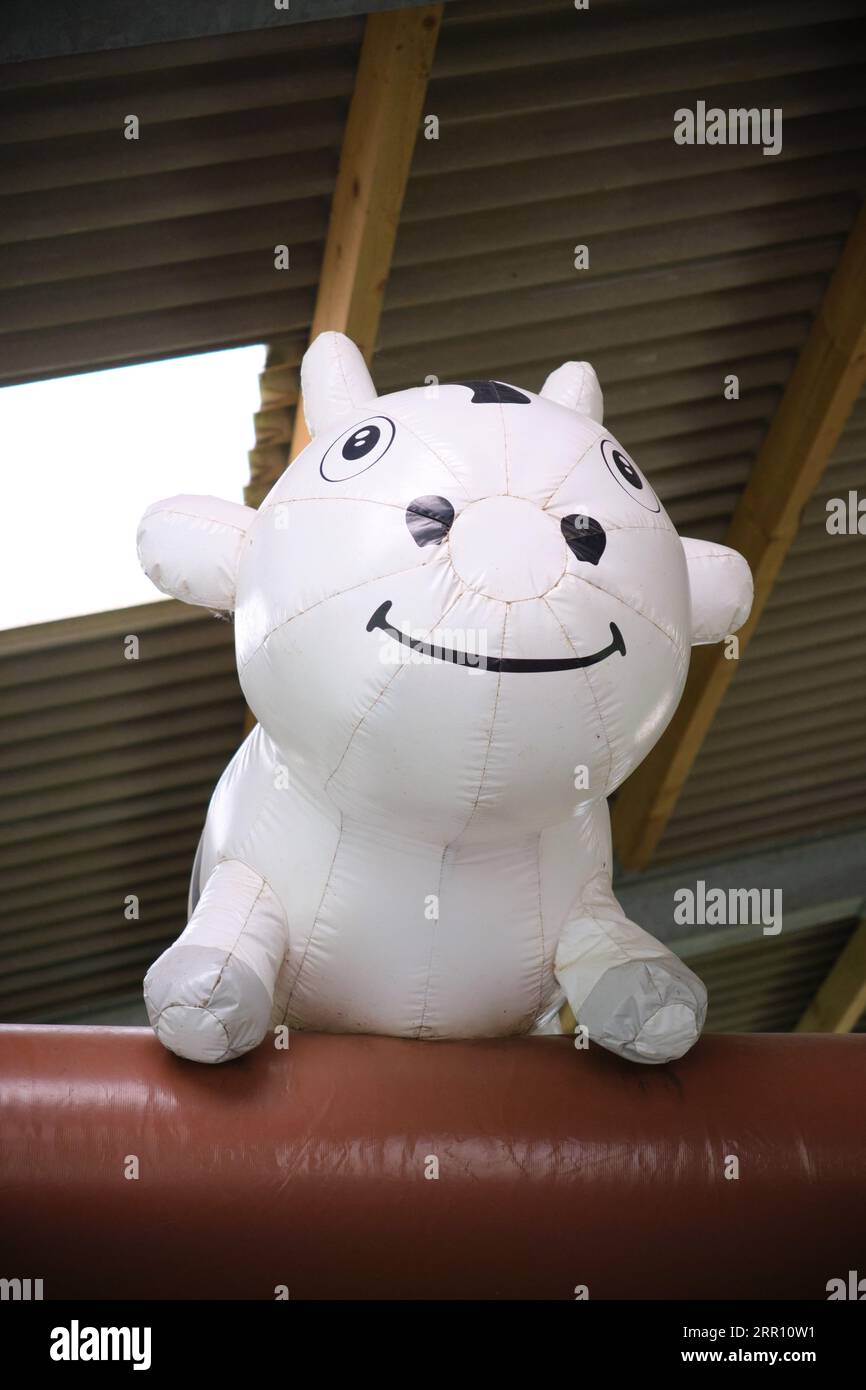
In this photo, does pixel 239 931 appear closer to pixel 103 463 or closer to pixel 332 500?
pixel 332 500

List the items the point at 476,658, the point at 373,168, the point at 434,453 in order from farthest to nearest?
the point at 373,168 → the point at 434,453 → the point at 476,658

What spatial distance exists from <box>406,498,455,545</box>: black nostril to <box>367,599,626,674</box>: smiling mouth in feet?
0.29

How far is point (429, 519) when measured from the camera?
5.83 feet

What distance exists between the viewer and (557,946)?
2.06 metres

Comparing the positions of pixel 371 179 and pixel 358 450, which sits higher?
pixel 371 179

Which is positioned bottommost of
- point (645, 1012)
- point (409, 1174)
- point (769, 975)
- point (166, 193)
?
point (409, 1174)

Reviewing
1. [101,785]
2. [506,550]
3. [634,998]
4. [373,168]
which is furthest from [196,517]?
[101,785]

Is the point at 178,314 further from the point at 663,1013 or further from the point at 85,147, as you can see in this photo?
the point at 663,1013

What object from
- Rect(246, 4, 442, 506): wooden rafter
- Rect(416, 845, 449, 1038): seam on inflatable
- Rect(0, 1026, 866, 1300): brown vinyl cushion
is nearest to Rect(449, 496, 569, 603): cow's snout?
Rect(416, 845, 449, 1038): seam on inflatable

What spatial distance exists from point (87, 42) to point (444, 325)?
51.9 inches

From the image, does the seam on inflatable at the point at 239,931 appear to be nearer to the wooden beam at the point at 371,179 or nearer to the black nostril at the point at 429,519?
the black nostril at the point at 429,519

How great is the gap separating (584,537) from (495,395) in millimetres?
280
